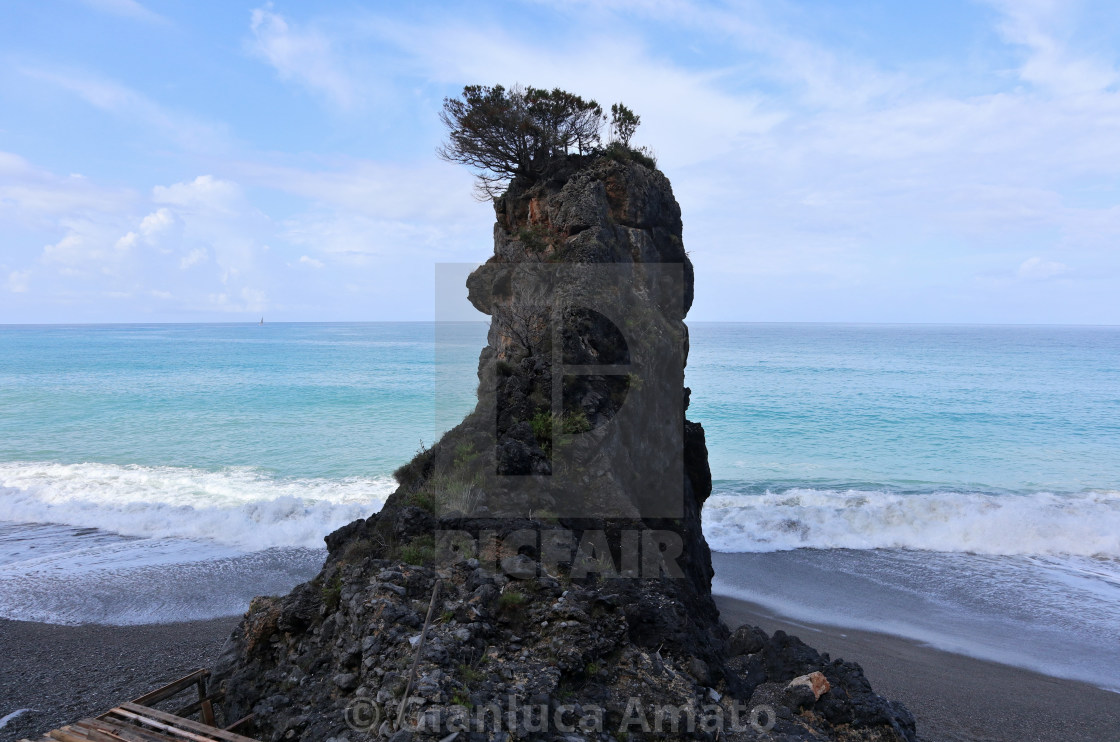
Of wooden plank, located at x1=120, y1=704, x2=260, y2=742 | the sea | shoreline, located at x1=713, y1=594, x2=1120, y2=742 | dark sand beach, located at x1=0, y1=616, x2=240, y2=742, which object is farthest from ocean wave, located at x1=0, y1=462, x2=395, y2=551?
shoreline, located at x1=713, y1=594, x2=1120, y2=742

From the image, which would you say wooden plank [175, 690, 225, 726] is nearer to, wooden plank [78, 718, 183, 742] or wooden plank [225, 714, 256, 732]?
wooden plank [225, 714, 256, 732]

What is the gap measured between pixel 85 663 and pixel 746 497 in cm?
1982

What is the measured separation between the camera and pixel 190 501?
2284 centimetres

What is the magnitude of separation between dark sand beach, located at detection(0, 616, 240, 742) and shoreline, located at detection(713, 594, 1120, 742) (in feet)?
37.5

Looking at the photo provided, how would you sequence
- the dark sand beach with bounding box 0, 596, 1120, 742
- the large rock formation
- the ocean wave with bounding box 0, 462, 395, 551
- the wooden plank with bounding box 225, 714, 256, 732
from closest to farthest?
the large rock formation < the wooden plank with bounding box 225, 714, 256, 732 < the dark sand beach with bounding box 0, 596, 1120, 742 < the ocean wave with bounding box 0, 462, 395, 551

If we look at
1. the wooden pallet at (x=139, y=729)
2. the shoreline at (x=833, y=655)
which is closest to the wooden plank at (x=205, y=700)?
the wooden pallet at (x=139, y=729)

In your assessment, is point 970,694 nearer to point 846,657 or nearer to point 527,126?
point 846,657

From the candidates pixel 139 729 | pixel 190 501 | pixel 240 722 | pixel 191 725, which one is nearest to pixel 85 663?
pixel 139 729

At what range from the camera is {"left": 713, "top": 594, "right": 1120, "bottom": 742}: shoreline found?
9.88 m

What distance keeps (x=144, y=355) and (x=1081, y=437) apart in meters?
91.7

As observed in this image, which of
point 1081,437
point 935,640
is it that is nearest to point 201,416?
point 935,640

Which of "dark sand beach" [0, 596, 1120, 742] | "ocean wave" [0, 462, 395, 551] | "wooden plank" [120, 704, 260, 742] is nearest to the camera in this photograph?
"wooden plank" [120, 704, 260, 742]

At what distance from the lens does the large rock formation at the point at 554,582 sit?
18.4ft

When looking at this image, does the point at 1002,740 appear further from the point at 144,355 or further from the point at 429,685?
the point at 144,355
